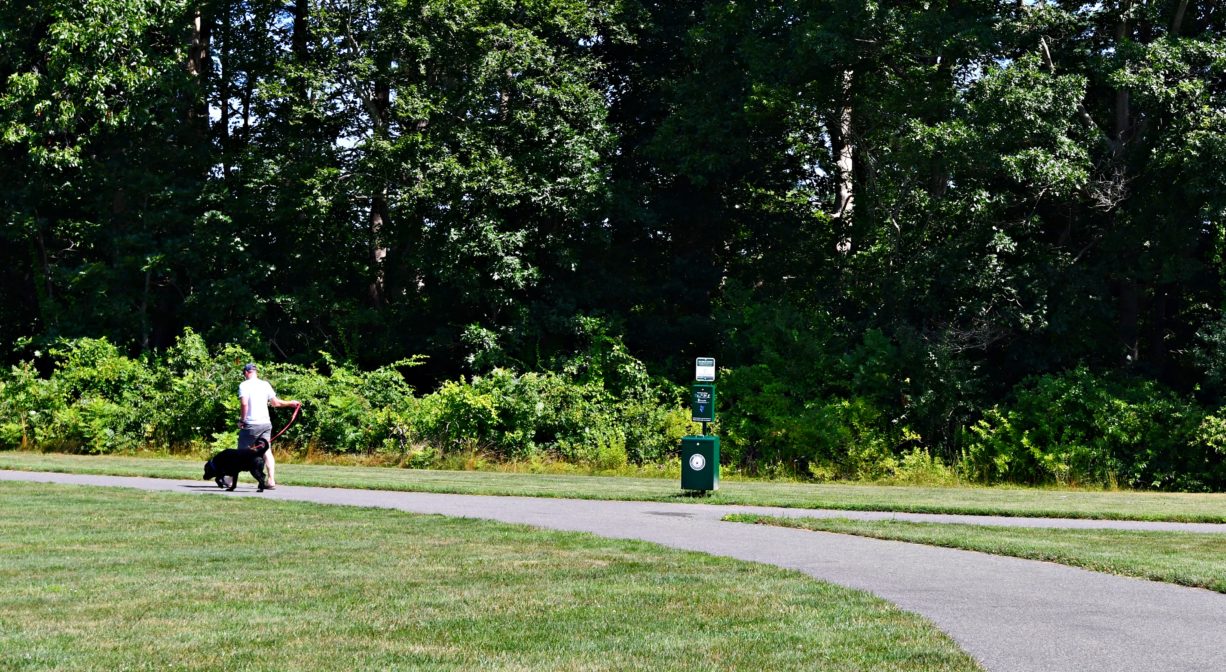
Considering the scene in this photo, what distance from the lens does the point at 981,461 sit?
2741cm

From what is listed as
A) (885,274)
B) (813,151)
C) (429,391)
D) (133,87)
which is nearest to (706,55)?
(813,151)

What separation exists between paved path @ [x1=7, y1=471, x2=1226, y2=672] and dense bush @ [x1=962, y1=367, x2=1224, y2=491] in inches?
428

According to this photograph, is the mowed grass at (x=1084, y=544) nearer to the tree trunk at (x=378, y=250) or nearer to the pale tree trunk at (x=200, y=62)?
the tree trunk at (x=378, y=250)

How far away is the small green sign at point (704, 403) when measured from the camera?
18.7 metres

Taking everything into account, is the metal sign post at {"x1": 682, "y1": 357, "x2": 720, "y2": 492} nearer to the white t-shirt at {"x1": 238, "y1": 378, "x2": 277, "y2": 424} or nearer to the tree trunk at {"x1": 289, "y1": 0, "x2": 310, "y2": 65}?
the white t-shirt at {"x1": 238, "y1": 378, "x2": 277, "y2": 424}

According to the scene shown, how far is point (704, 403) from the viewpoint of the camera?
738 inches

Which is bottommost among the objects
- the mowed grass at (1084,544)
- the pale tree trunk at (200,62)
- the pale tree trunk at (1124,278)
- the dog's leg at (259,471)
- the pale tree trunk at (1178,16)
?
the mowed grass at (1084,544)

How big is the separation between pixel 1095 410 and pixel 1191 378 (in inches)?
148

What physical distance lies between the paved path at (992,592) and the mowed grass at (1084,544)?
Answer: 0.31 meters

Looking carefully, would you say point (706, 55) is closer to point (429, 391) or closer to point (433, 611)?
point (429, 391)

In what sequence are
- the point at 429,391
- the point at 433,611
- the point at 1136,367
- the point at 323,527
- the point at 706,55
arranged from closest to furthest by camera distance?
the point at 433,611 → the point at 323,527 → the point at 1136,367 → the point at 706,55 → the point at 429,391

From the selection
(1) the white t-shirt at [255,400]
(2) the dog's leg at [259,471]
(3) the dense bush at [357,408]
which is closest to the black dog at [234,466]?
(2) the dog's leg at [259,471]

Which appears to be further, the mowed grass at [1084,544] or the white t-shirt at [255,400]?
the white t-shirt at [255,400]

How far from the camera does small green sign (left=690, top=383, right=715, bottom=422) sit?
1866cm
